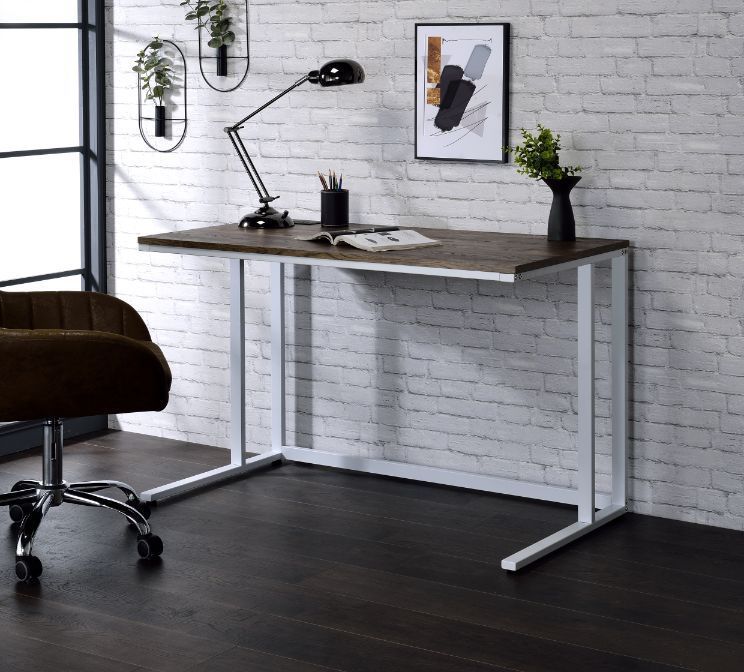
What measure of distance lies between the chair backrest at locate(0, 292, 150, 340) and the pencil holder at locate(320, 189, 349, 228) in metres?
0.74

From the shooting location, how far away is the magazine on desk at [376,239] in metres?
3.86

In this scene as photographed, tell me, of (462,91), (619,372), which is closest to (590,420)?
(619,372)

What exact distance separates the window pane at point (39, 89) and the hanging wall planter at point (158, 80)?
11.3 inches

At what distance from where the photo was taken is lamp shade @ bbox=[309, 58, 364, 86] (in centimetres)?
426

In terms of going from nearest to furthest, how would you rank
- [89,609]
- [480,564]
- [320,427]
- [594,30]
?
[89,609] → [480,564] → [594,30] → [320,427]

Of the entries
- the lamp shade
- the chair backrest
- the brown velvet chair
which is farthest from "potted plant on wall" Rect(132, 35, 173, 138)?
the brown velvet chair

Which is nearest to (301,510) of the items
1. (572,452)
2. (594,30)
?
(572,452)

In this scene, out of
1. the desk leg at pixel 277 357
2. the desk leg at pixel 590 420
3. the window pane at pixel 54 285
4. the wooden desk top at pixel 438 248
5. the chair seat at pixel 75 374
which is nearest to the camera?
the chair seat at pixel 75 374

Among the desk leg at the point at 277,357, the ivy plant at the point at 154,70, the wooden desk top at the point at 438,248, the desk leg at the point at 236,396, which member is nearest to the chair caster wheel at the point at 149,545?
the desk leg at the point at 236,396

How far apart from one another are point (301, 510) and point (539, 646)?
4.20 ft

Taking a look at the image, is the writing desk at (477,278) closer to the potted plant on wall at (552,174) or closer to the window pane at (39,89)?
the potted plant on wall at (552,174)

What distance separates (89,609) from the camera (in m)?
3.34

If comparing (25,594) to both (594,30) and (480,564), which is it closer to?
(480,564)

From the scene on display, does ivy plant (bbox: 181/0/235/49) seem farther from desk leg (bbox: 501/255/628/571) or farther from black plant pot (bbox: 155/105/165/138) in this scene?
desk leg (bbox: 501/255/628/571)
